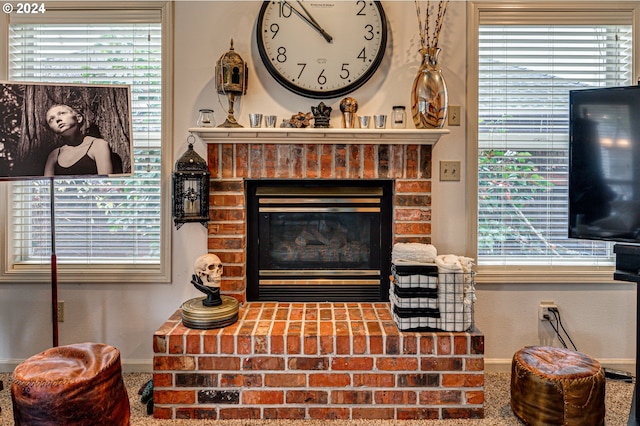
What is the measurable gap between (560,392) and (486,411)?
1.30 ft

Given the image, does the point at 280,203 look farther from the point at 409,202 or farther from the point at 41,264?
the point at 41,264

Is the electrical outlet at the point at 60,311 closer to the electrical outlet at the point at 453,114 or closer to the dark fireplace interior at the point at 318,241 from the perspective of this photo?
the dark fireplace interior at the point at 318,241

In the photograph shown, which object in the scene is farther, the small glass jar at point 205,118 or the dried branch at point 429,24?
the dried branch at point 429,24

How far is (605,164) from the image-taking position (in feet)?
6.04

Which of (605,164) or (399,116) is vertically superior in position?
(399,116)

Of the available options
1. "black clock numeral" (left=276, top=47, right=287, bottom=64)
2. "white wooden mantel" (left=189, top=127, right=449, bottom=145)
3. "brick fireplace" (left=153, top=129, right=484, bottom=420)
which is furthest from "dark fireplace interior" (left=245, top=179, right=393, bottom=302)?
"black clock numeral" (left=276, top=47, right=287, bottom=64)

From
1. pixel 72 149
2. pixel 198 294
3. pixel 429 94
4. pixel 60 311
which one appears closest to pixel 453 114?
pixel 429 94

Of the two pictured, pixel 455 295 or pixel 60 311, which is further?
pixel 60 311

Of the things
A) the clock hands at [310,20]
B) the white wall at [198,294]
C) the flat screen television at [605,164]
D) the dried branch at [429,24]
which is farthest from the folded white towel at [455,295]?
the clock hands at [310,20]

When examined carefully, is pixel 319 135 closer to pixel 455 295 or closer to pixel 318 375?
pixel 455 295

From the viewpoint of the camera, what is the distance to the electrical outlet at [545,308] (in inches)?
94.3

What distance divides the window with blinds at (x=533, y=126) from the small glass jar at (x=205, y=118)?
5.15 ft

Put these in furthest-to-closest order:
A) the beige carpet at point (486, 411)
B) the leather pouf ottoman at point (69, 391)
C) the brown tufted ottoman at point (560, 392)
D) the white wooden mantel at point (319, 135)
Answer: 1. the white wooden mantel at point (319, 135)
2. the beige carpet at point (486, 411)
3. the brown tufted ottoman at point (560, 392)
4. the leather pouf ottoman at point (69, 391)

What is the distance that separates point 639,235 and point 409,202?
41.6 inches
